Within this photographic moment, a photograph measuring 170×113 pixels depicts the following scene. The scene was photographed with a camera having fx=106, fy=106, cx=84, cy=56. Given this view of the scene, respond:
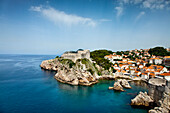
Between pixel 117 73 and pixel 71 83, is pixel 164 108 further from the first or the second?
pixel 117 73

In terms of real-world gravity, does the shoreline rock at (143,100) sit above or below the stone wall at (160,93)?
below

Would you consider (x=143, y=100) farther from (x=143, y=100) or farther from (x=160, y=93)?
(x=160, y=93)

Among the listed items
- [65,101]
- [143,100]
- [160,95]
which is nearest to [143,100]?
[143,100]

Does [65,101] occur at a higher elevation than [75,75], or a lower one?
lower

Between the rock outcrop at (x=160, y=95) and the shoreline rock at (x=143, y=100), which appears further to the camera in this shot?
the shoreline rock at (x=143, y=100)

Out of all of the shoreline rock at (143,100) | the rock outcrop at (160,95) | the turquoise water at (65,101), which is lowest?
the turquoise water at (65,101)

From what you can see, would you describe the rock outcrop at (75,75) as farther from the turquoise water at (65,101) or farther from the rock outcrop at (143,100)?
the rock outcrop at (143,100)

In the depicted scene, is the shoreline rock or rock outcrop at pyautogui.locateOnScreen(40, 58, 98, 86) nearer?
the shoreline rock

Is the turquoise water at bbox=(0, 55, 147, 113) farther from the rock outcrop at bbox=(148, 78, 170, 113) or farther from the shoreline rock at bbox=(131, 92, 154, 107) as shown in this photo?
the rock outcrop at bbox=(148, 78, 170, 113)

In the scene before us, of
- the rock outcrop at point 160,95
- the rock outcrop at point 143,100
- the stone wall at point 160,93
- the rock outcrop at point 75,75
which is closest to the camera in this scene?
the rock outcrop at point 160,95

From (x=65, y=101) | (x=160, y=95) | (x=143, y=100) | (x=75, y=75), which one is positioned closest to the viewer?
(x=160, y=95)

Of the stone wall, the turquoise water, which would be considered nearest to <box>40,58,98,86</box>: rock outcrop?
the turquoise water

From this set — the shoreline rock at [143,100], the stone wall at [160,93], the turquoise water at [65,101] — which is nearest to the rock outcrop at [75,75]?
the turquoise water at [65,101]

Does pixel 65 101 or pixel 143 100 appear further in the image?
pixel 65 101
